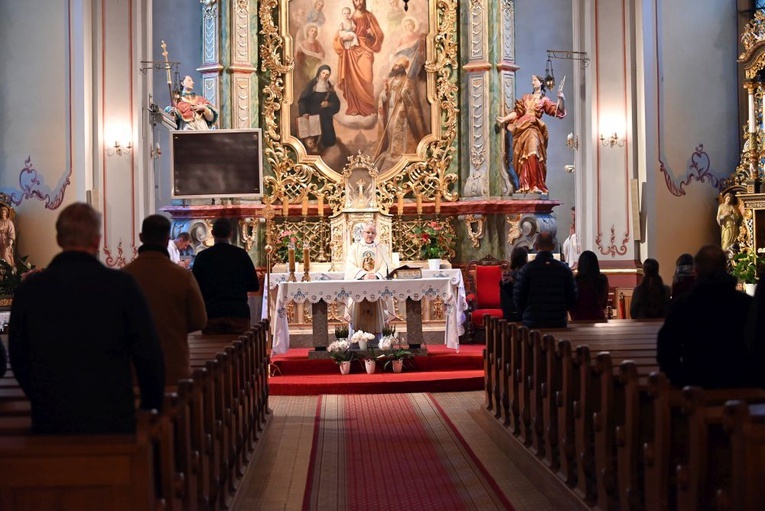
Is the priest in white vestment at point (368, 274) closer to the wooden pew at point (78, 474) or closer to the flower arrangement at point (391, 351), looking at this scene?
the flower arrangement at point (391, 351)

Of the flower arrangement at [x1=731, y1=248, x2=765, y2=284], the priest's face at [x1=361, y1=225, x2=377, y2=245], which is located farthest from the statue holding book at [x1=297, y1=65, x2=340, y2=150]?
the flower arrangement at [x1=731, y1=248, x2=765, y2=284]

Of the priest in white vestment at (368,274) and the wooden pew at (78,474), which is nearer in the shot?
the wooden pew at (78,474)

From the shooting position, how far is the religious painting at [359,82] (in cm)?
1769

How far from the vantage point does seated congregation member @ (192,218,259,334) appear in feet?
29.6

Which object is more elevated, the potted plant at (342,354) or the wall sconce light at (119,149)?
the wall sconce light at (119,149)

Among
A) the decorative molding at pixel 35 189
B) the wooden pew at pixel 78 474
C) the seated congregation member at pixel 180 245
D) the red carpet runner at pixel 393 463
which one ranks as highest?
the decorative molding at pixel 35 189

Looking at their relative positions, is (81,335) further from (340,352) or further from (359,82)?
(359,82)

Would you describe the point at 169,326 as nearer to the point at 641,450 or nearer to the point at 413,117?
the point at 641,450

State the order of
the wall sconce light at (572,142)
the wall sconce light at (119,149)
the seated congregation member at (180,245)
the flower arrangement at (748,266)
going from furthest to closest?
the wall sconce light at (572,142)
the wall sconce light at (119,149)
the seated congregation member at (180,245)
the flower arrangement at (748,266)

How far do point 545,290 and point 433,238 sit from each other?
831 cm

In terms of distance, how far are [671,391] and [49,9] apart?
1337cm

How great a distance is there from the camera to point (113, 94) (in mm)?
16969

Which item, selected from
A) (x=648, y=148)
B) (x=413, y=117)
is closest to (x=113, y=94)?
(x=413, y=117)

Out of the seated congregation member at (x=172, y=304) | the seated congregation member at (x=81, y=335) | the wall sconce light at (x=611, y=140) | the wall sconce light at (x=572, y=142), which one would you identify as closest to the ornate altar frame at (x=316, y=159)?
the wall sconce light at (x=572, y=142)
